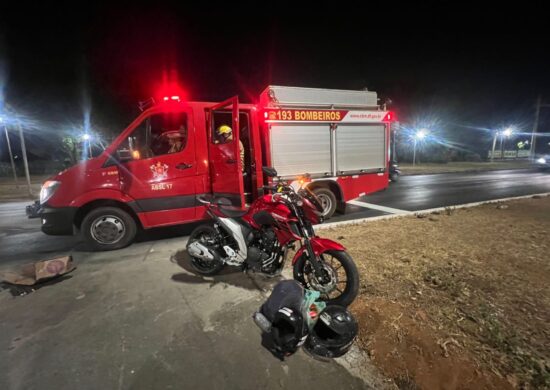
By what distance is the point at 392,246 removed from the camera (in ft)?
15.8

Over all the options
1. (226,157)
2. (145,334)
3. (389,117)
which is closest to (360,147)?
(389,117)

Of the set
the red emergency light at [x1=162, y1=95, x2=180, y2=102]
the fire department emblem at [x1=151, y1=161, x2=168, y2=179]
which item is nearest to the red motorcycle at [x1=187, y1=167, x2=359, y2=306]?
the fire department emblem at [x1=151, y1=161, x2=168, y2=179]

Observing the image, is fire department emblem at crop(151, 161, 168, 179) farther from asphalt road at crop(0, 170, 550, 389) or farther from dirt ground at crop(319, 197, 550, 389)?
dirt ground at crop(319, 197, 550, 389)

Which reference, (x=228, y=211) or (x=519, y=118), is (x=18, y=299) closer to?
(x=228, y=211)

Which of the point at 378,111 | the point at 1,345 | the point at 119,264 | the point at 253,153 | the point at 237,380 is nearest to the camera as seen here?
the point at 237,380

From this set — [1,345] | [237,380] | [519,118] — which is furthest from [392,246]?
[519,118]

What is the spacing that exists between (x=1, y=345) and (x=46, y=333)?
0.35 m

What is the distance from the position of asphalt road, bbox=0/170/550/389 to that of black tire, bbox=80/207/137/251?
31 centimetres

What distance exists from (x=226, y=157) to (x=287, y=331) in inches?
137

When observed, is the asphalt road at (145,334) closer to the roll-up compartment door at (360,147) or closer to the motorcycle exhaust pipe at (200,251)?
the motorcycle exhaust pipe at (200,251)

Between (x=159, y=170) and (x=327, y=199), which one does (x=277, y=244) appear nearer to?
(x=159, y=170)

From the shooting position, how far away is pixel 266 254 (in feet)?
12.1

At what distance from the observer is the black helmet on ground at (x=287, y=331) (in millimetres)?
2424

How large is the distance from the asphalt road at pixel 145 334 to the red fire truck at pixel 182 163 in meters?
0.76
